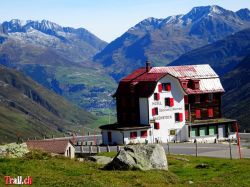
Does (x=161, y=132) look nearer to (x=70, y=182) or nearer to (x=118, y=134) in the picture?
(x=118, y=134)

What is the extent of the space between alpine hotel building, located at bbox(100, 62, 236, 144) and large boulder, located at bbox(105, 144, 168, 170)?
2141 inches

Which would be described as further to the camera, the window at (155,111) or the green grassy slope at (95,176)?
the window at (155,111)

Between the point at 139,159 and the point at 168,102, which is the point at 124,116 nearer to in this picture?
the point at 168,102

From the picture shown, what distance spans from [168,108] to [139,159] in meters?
62.8

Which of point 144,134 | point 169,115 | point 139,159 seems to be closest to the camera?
point 139,159

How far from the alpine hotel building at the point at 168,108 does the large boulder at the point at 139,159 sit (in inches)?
2141

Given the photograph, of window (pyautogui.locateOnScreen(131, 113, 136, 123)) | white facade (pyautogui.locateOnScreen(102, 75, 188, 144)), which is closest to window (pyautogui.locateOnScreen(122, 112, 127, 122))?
window (pyautogui.locateOnScreen(131, 113, 136, 123))

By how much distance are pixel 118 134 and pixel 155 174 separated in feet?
195

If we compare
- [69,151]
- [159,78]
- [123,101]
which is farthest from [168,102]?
[69,151]

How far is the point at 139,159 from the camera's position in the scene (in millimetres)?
37094

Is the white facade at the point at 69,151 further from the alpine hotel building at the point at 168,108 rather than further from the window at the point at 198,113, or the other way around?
the window at the point at 198,113

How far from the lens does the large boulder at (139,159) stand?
36.6m

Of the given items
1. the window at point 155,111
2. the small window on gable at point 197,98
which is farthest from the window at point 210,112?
the window at point 155,111

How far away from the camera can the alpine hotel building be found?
96188 millimetres
